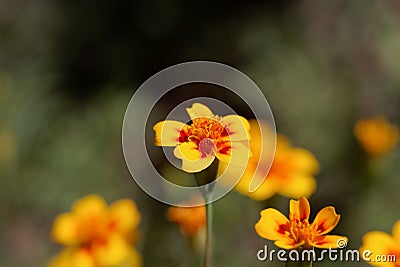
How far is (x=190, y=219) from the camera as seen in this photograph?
865mm

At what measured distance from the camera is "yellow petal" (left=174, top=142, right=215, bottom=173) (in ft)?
1.77

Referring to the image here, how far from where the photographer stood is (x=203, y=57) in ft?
7.18

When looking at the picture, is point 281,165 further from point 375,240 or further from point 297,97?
point 297,97

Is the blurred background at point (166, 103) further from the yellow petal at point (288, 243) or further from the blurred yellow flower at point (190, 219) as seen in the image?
the yellow petal at point (288, 243)

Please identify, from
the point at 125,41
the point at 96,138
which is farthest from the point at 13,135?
the point at 125,41

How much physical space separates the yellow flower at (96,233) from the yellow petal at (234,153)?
25cm

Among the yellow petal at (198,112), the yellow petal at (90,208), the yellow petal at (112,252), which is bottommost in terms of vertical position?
the yellow petal at (112,252)

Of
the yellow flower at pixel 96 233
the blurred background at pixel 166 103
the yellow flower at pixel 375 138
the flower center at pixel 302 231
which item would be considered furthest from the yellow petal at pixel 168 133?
the yellow flower at pixel 375 138

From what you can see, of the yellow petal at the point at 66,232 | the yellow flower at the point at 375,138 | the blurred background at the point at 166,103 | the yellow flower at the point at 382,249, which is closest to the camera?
the yellow flower at the point at 382,249

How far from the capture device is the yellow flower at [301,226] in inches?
20.6

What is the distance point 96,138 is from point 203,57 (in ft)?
1.52

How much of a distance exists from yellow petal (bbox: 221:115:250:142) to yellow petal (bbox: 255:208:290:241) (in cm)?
6

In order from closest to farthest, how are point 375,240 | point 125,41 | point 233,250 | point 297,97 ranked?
point 375,240 → point 233,250 → point 297,97 → point 125,41

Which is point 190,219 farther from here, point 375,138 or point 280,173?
point 375,138
